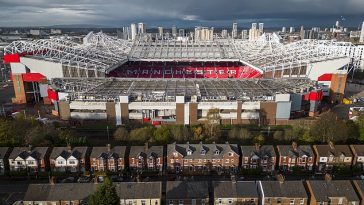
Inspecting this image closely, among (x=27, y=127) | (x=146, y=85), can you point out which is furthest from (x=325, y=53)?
(x=27, y=127)

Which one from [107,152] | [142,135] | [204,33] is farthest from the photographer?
[204,33]

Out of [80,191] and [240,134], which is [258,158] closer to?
[240,134]

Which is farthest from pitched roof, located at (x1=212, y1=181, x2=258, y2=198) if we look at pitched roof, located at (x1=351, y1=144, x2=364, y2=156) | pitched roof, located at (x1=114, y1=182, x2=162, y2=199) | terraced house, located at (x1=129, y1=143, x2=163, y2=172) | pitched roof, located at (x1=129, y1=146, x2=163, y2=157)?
pitched roof, located at (x1=351, y1=144, x2=364, y2=156)

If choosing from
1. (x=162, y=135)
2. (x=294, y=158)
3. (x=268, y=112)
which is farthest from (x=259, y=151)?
(x=268, y=112)

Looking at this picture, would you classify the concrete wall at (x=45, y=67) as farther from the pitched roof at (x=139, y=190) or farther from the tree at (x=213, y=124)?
the pitched roof at (x=139, y=190)

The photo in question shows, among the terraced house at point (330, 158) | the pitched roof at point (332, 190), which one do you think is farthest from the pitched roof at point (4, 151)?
the terraced house at point (330, 158)

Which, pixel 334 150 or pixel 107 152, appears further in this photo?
pixel 334 150
